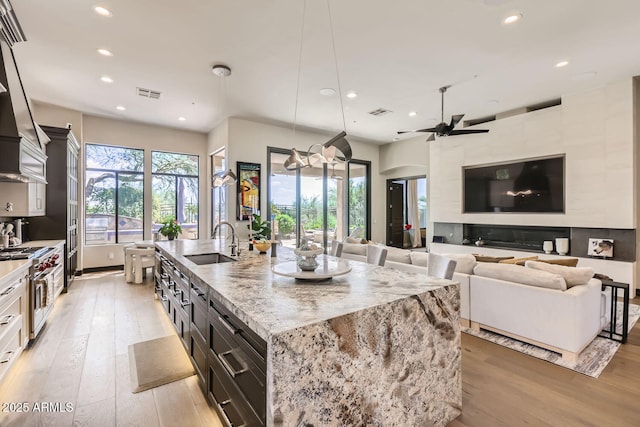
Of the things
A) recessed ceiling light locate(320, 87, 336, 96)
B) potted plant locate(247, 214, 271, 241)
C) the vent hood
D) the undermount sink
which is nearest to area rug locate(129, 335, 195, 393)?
the undermount sink

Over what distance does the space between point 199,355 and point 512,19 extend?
4369mm

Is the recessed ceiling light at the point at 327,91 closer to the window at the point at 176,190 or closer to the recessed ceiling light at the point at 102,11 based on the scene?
the recessed ceiling light at the point at 102,11

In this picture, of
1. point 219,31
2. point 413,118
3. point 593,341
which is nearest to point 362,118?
point 413,118

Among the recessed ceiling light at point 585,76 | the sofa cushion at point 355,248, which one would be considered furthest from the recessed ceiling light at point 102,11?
the recessed ceiling light at point 585,76

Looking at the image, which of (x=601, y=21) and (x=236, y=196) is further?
(x=236, y=196)

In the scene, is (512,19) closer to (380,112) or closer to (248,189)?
(380,112)

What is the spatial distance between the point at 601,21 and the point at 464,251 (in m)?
4.73

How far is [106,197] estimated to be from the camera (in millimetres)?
6664

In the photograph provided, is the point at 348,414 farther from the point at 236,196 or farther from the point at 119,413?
the point at 236,196

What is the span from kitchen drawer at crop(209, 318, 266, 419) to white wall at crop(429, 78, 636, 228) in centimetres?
612

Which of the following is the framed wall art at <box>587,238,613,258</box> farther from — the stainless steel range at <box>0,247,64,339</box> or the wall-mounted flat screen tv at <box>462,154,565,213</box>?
the stainless steel range at <box>0,247,64,339</box>

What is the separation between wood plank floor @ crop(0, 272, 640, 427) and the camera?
79.1 inches

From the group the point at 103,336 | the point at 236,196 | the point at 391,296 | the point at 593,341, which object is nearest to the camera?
the point at 391,296

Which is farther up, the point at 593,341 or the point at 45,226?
the point at 45,226
